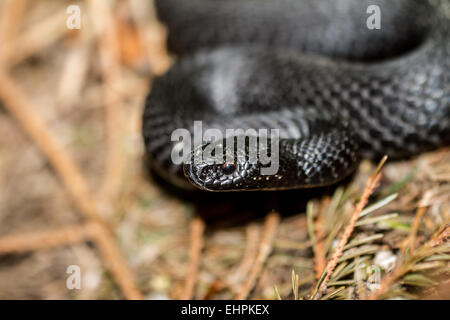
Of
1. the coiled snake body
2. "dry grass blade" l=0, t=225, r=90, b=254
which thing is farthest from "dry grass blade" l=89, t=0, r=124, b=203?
"dry grass blade" l=0, t=225, r=90, b=254

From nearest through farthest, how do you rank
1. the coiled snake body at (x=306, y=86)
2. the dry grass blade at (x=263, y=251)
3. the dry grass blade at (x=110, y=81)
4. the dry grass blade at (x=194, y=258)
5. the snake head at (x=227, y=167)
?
the dry grass blade at (x=263, y=251)
the dry grass blade at (x=194, y=258)
the snake head at (x=227, y=167)
the coiled snake body at (x=306, y=86)
the dry grass blade at (x=110, y=81)

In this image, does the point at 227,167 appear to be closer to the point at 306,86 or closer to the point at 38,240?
the point at 306,86

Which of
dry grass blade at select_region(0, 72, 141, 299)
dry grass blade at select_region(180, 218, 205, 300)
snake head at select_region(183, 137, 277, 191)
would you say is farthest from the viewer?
dry grass blade at select_region(0, 72, 141, 299)

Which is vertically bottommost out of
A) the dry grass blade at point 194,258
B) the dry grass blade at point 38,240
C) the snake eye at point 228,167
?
the dry grass blade at point 194,258

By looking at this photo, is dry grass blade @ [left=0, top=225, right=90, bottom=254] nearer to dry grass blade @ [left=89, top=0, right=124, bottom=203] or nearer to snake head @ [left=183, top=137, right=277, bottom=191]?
dry grass blade @ [left=89, top=0, right=124, bottom=203]

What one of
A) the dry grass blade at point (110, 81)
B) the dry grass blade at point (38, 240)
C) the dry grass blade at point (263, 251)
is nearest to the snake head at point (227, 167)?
the dry grass blade at point (263, 251)

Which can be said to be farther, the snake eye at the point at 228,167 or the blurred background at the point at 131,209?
the snake eye at the point at 228,167

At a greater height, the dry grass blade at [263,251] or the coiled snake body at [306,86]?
the coiled snake body at [306,86]

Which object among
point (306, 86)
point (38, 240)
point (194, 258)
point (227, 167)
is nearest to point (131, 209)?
point (38, 240)

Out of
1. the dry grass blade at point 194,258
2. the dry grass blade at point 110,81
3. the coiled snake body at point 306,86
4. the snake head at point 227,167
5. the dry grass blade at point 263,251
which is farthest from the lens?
the dry grass blade at point 110,81

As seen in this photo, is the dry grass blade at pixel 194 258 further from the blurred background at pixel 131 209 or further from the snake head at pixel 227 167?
the snake head at pixel 227 167
